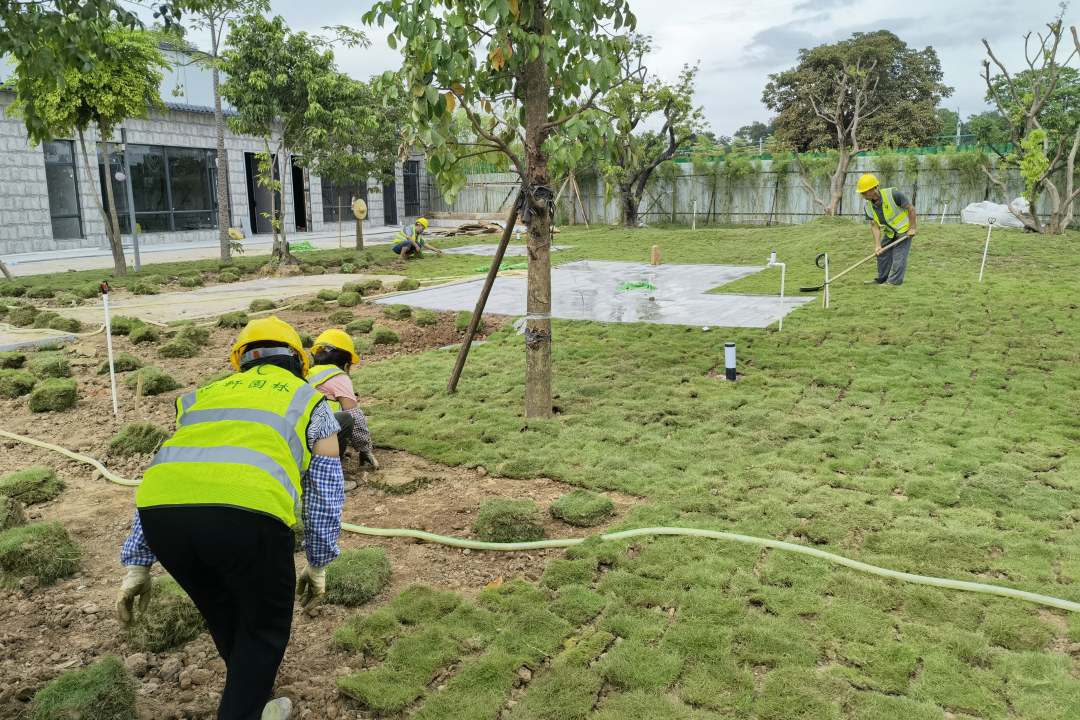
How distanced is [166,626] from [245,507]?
4.49 feet

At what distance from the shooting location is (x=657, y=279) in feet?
45.4

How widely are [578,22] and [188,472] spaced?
163 inches

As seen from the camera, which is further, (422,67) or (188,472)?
(422,67)

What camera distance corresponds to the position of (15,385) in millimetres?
7316

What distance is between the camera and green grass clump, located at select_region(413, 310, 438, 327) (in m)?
10.2

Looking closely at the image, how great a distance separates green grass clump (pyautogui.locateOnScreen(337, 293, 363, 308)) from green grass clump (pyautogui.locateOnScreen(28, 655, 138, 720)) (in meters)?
8.78

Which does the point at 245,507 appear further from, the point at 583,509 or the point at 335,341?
the point at 335,341

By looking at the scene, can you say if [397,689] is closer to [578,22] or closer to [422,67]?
[422,67]

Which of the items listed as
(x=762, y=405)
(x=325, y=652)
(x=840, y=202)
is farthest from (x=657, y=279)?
(x=840, y=202)

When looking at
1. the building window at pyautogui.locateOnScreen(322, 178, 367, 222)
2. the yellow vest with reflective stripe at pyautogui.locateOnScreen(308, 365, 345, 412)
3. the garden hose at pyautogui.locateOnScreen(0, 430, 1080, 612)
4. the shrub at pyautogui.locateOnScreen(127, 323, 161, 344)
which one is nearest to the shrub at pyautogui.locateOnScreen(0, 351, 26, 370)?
the shrub at pyautogui.locateOnScreen(127, 323, 161, 344)

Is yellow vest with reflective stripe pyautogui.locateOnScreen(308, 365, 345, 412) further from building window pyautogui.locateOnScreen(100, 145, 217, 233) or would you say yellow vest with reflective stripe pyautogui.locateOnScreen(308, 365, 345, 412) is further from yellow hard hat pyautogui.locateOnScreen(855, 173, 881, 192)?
building window pyautogui.locateOnScreen(100, 145, 217, 233)

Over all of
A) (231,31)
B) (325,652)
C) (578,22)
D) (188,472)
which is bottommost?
(325,652)

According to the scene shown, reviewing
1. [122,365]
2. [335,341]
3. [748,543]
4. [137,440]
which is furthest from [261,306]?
[748,543]

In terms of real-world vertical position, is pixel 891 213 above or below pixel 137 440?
above
